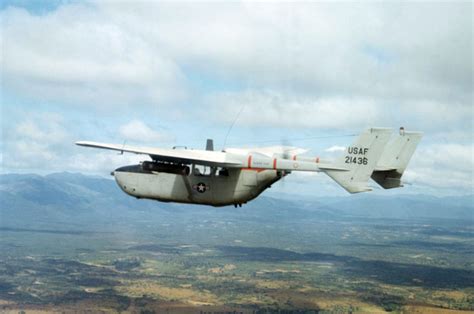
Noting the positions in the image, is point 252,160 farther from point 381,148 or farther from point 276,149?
point 381,148

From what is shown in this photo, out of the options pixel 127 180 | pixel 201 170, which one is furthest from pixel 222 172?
pixel 127 180

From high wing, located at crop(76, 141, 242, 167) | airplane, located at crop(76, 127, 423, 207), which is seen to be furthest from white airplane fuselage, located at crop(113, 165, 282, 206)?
high wing, located at crop(76, 141, 242, 167)

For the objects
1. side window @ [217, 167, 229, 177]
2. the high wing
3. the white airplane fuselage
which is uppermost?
the high wing

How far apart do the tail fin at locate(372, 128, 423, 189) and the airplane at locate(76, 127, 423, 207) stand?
0.96 ft

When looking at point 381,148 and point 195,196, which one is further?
point 195,196

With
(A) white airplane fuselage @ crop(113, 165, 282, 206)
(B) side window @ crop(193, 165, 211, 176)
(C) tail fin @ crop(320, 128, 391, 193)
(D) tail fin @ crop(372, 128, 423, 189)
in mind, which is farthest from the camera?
(D) tail fin @ crop(372, 128, 423, 189)

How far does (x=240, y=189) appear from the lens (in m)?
30.8

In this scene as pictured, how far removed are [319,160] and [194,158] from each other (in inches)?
293

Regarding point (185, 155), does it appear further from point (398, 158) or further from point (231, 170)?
point (398, 158)

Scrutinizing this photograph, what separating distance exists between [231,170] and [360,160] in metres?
7.69

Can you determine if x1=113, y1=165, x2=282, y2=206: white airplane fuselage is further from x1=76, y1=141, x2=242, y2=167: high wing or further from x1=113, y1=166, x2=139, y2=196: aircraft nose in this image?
x1=76, y1=141, x2=242, y2=167: high wing

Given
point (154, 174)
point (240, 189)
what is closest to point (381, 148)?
point (240, 189)

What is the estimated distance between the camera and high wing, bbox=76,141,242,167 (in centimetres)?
2980

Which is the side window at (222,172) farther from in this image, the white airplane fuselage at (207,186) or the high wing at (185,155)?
the high wing at (185,155)
